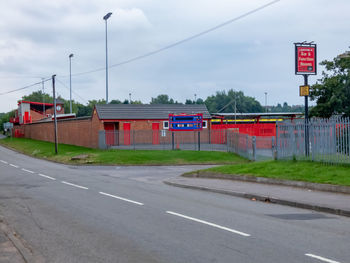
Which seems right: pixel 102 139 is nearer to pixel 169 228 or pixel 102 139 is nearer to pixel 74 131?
pixel 74 131

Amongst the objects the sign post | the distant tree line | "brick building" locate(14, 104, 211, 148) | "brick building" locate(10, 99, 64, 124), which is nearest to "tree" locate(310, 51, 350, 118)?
the sign post

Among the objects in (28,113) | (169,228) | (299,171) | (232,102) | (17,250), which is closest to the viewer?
(17,250)

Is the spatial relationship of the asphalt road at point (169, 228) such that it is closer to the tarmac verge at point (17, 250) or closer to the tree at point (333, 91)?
the tarmac verge at point (17, 250)

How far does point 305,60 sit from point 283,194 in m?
7.87

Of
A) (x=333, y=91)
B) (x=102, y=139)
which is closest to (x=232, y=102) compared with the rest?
(x=102, y=139)

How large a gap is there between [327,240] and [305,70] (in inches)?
496

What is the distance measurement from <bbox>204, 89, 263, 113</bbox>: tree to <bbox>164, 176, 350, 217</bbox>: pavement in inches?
5031

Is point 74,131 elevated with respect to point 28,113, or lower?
lower

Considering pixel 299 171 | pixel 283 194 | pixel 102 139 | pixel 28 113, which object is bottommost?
pixel 283 194

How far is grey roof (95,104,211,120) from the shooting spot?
45.5m

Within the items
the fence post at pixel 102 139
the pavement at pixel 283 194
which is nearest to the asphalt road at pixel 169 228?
the pavement at pixel 283 194

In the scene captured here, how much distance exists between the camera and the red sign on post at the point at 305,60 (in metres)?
19.4

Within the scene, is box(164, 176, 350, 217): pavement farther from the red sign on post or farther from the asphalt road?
the red sign on post

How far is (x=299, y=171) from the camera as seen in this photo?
16.6 meters
